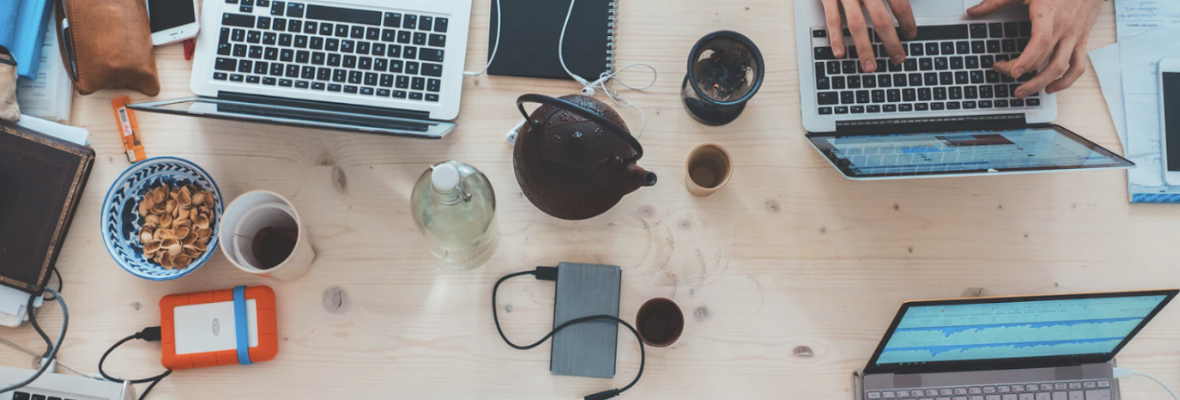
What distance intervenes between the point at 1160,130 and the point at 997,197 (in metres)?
0.28

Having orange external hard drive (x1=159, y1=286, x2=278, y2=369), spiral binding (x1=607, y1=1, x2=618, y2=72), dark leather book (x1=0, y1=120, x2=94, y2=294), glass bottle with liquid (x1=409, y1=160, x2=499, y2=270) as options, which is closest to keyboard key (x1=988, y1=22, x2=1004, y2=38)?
spiral binding (x1=607, y1=1, x2=618, y2=72)

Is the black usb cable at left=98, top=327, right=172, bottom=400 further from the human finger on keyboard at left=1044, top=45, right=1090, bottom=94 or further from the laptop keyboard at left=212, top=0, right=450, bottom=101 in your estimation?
the human finger on keyboard at left=1044, top=45, right=1090, bottom=94

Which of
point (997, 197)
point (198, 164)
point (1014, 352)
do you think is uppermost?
point (198, 164)

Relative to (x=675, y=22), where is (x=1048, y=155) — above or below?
below

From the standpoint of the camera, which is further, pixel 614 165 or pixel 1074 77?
pixel 1074 77

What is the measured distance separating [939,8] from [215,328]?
3.92ft

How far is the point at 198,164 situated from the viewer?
3.01 feet

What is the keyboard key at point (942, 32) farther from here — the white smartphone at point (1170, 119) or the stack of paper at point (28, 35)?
the stack of paper at point (28, 35)

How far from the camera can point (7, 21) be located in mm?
846

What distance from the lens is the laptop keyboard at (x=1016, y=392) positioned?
34.9 inches

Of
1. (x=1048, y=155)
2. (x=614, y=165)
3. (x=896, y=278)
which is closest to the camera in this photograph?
(x=614, y=165)

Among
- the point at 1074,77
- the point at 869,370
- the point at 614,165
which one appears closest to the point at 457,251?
the point at 614,165

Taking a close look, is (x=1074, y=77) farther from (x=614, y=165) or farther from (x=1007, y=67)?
(x=614, y=165)

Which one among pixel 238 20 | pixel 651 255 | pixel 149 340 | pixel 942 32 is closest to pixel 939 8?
pixel 942 32
